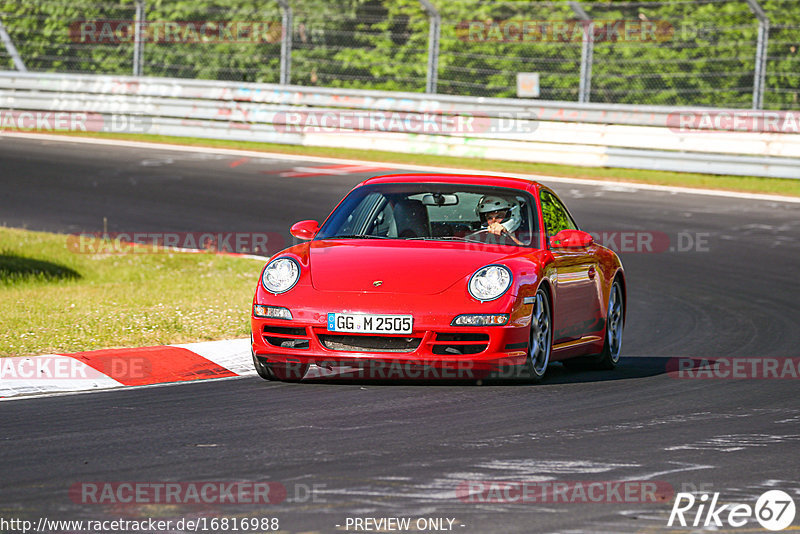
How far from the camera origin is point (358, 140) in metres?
23.6

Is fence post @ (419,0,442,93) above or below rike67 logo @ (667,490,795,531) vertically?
above

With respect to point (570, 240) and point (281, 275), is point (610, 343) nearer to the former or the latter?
point (570, 240)

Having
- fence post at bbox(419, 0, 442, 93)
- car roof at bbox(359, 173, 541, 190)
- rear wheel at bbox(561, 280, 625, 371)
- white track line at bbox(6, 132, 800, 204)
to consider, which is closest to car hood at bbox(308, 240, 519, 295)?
car roof at bbox(359, 173, 541, 190)

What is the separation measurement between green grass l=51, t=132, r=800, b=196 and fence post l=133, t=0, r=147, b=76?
135 cm

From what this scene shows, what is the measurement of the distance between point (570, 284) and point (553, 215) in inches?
27.2

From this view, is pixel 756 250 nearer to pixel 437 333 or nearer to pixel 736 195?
pixel 736 195

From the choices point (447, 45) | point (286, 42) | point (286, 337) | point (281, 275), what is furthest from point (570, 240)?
point (286, 42)

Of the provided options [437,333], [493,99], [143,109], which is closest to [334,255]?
[437,333]

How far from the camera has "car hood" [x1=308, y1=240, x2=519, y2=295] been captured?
25.0 feet

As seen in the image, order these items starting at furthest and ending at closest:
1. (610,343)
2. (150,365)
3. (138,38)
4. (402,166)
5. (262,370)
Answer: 1. (138,38)
2. (402,166)
3. (610,343)
4. (150,365)
5. (262,370)

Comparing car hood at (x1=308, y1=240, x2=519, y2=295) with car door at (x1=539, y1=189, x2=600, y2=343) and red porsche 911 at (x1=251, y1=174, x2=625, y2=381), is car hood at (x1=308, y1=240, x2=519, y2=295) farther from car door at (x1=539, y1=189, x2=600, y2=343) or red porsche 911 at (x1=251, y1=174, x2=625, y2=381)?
car door at (x1=539, y1=189, x2=600, y2=343)

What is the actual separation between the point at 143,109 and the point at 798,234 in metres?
13.3

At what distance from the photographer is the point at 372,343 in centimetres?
748

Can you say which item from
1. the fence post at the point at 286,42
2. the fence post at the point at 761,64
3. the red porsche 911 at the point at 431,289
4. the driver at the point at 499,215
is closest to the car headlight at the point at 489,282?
the red porsche 911 at the point at 431,289
